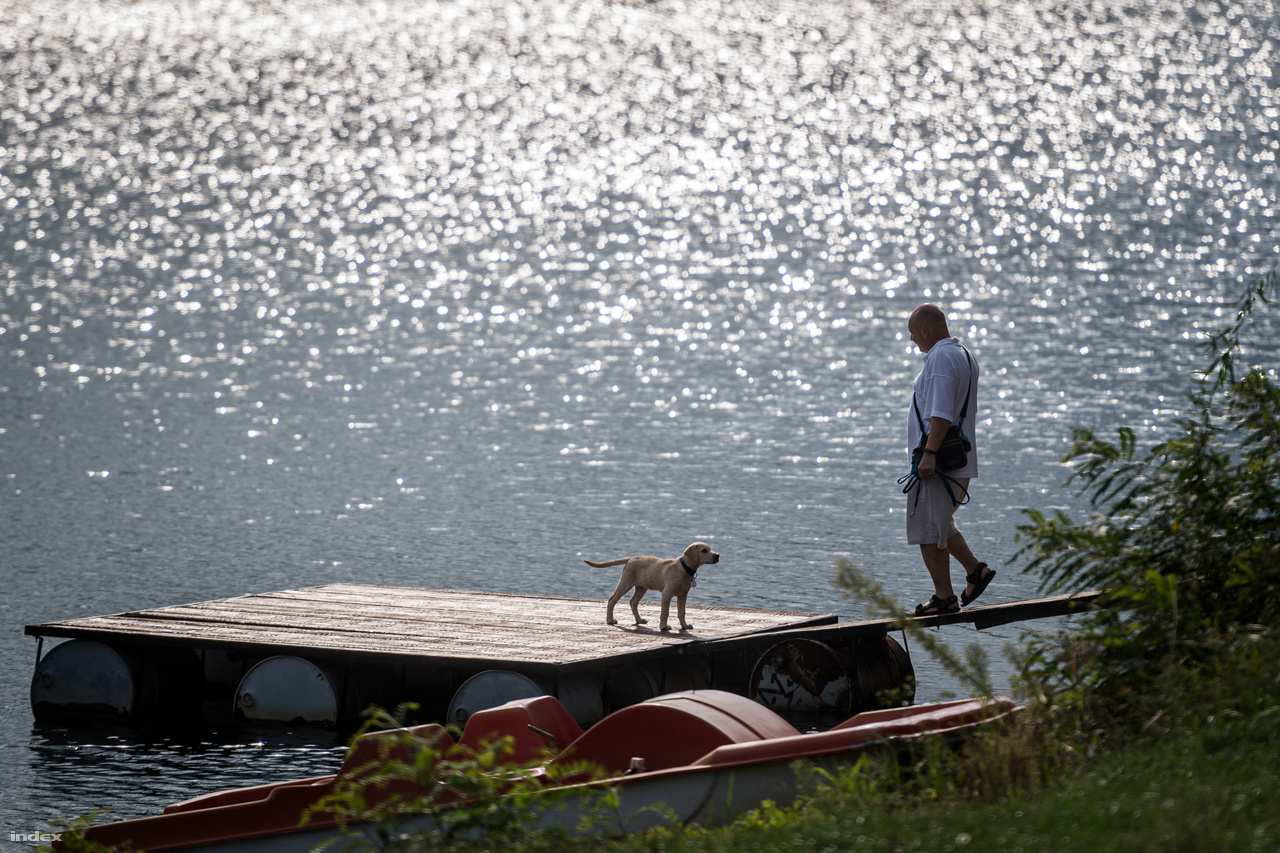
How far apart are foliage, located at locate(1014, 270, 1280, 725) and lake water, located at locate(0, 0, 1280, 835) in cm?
558

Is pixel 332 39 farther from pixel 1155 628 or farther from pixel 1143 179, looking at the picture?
pixel 1155 628

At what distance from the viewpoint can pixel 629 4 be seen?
88.8m

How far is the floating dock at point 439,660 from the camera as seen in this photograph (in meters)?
10.9

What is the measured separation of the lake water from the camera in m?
18.4

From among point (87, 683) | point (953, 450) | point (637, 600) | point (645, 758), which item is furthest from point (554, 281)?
point (645, 758)

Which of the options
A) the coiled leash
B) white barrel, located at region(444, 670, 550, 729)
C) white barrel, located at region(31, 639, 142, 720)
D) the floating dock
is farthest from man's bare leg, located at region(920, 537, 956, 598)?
white barrel, located at region(31, 639, 142, 720)

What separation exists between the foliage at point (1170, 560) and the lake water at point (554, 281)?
558 centimetres

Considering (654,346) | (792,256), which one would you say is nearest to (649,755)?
(654,346)

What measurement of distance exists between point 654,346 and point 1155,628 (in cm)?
2844

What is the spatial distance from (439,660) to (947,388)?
14.0ft

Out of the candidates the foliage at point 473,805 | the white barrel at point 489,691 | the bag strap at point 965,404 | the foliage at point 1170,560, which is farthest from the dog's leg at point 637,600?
the foliage at point 473,805

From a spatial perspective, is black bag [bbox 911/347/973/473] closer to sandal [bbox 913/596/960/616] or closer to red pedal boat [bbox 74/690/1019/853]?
sandal [bbox 913/596/960/616]

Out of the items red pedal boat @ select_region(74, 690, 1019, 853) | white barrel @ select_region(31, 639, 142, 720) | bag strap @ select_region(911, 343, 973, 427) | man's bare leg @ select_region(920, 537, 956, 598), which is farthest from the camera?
white barrel @ select_region(31, 639, 142, 720)

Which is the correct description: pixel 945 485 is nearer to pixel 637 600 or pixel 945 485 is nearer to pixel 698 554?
pixel 698 554
